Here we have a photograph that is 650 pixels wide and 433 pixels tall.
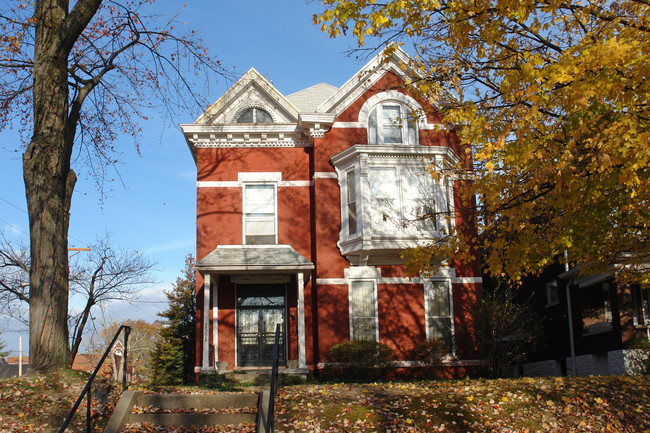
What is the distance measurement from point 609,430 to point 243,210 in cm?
1206

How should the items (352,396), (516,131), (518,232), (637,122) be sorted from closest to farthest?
(637,122)
(516,131)
(352,396)
(518,232)

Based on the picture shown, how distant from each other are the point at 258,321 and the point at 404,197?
5.53 m

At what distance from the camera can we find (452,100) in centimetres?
1099

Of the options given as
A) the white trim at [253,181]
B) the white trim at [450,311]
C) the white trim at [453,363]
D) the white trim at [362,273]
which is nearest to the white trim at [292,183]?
the white trim at [253,181]

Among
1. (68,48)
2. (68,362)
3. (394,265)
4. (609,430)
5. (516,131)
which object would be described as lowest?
(609,430)

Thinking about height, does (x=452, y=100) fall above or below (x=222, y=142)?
below

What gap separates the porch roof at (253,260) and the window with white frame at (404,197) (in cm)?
247

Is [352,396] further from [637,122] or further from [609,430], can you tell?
[637,122]

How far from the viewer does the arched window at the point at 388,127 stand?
18875mm

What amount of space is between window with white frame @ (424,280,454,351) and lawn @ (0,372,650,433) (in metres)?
6.54

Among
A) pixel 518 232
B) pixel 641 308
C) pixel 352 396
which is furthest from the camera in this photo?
pixel 641 308

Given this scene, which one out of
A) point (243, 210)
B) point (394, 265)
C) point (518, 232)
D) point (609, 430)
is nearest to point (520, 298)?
point (394, 265)

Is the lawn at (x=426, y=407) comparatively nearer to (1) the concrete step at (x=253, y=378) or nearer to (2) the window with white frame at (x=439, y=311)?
(1) the concrete step at (x=253, y=378)

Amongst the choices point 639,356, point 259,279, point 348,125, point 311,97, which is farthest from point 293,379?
point 311,97
